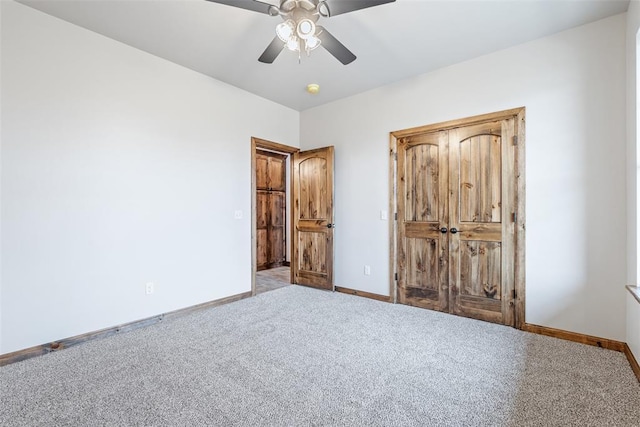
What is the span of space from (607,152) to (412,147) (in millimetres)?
1696

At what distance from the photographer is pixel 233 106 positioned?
3.71m

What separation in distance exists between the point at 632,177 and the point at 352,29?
2465 mm

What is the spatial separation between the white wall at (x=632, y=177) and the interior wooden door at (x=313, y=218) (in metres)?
2.91

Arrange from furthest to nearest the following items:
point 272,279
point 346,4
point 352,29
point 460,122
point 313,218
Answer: point 272,279
point 313,218
point 460,122
point 352,29
point 346,4

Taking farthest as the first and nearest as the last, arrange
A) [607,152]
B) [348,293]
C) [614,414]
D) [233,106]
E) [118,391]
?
[348,293], [233,106], [607,152], [118,391], [614,414]

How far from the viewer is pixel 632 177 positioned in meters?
2.13

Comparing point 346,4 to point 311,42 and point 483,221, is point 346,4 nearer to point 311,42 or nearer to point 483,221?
point 311,42

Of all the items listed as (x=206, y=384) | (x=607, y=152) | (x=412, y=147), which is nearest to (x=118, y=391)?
(x=206, y=384)

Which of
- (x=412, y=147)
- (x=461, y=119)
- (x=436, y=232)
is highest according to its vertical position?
(x=461, y=119)

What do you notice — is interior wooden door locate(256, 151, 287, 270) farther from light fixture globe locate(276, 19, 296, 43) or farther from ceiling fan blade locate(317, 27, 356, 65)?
light fixture globe locate(276, 19, 296, 43)

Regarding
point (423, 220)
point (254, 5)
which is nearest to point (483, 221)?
point (423, 220)

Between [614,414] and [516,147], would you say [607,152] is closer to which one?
[516,147]

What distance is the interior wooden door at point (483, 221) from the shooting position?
112 inches

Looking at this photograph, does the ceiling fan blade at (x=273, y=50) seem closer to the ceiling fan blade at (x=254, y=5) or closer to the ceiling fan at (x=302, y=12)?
the ceiling fan at (x=302, y=12)
